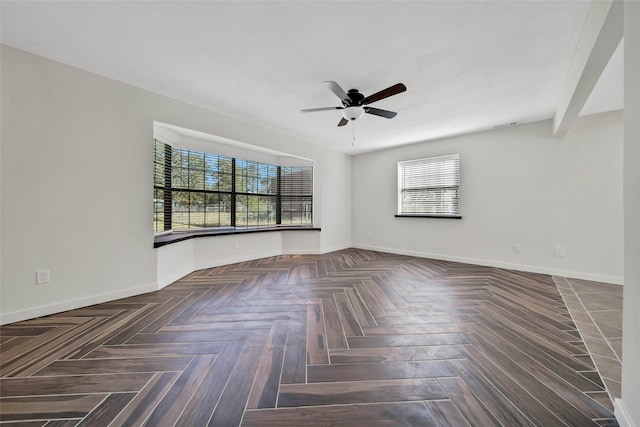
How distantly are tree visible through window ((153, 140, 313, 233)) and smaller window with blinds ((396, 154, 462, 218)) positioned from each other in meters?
2.05

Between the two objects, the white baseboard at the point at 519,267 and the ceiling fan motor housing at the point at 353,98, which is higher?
the ceiling fan motor housing at the point at 353,98

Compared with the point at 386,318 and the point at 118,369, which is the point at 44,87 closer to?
the point at 118,369

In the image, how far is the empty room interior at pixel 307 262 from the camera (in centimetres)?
125

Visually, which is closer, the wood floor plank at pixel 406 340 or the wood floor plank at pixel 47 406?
the wood floor plank at pixel 47 406

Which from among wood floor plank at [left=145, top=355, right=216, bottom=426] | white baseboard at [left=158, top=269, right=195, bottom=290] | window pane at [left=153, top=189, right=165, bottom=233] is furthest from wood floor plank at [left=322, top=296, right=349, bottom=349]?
window pane at [left=153, top=189, right=165, bottom=233]

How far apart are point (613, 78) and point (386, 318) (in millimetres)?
3367

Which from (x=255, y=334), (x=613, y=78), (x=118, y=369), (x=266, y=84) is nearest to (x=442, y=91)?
(x=613, y=78)

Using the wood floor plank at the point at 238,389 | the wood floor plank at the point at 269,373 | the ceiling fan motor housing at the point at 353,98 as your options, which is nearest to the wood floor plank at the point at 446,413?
the wood floor plank at the point at 269,373

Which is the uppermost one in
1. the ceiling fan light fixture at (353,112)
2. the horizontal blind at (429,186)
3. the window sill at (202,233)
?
the ceiling fan light fixture at (353,112)

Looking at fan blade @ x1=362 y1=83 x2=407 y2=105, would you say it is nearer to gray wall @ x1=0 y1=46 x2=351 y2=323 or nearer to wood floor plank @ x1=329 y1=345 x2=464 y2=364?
wood floor plank @ x1=329 y1=345 x2=464 y2=364

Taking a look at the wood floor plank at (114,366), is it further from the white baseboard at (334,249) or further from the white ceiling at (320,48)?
the white baseboard at (334,249)

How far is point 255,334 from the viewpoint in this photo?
1.88m

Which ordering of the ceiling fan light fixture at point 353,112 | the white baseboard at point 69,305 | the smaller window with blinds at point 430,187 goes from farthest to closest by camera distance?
the smaller window with blinds at point 430,187 < the ceiling fan light fixture at point 353,112 < the white baseboard at point 69,305

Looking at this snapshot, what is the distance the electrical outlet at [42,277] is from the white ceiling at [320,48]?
1.99 m
